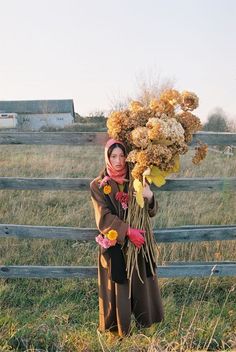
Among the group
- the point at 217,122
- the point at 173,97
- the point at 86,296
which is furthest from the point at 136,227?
the point at 217,122

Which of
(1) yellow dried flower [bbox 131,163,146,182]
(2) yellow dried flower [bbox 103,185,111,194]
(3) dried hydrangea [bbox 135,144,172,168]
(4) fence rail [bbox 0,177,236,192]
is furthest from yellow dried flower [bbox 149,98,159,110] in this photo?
(4) fence rail [bbox 0,177,236,192]

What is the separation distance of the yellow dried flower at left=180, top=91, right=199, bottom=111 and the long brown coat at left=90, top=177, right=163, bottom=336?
75cm

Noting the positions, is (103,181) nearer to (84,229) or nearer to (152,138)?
(152,138)

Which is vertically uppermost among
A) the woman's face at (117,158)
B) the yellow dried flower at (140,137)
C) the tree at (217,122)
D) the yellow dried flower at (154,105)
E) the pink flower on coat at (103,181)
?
the tree at (217,122)

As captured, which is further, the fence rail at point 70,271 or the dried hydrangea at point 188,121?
the fence rail at point 70,271

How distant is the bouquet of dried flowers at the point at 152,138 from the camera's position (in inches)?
105

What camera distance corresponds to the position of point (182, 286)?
13.4ft

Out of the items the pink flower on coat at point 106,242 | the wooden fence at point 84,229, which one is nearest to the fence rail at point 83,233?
the wooden fence at point 84,229

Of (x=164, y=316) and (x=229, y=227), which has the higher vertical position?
(x=229, y=227)

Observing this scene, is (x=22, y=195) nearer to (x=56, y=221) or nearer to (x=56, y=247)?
(x=56, y=221)

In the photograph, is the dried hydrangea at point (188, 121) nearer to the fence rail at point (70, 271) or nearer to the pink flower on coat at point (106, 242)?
Result: the pink flower on coat at point (106, 242)

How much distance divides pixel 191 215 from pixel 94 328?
2878 millimetres

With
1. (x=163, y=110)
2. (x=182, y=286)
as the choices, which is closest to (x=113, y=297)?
(x=182, y=286)

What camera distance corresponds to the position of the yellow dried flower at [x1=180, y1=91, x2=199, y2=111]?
2.80 metres
